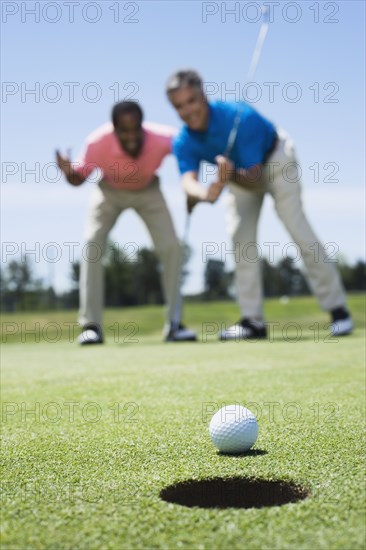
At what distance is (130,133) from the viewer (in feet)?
22.8

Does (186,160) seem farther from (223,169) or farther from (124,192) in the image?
(124,192)

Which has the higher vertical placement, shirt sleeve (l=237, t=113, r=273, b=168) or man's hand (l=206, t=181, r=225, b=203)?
shirt sleeve (l=237, t=113, r=273, b=168)

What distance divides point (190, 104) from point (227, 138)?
474mm

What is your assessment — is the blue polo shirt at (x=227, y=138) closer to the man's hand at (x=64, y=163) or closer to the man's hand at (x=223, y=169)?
the man's hand at (x=223, y=169)

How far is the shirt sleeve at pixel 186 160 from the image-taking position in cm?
632

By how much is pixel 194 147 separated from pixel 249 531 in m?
5.19

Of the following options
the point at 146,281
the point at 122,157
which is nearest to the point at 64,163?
the point at 122,157

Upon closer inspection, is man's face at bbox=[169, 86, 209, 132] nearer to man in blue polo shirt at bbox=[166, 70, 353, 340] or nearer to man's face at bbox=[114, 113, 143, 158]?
man in blue polo shirt at bbox=[166, 70, 353, 340]

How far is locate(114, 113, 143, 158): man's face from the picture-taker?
6.88m

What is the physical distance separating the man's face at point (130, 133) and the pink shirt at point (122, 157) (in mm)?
50

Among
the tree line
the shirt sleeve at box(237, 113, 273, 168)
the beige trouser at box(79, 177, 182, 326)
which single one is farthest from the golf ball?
the tree line

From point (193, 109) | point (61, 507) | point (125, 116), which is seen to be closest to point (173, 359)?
point (193, 109)

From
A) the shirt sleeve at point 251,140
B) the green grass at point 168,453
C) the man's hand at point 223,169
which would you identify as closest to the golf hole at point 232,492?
the green grass at point 168,453

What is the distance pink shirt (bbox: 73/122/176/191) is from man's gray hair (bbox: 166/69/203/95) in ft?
3.28
